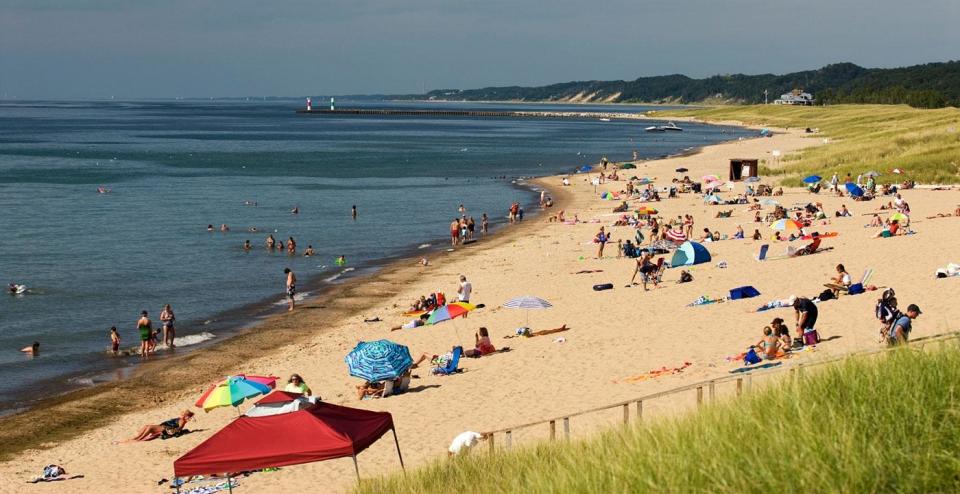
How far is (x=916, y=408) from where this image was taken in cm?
813

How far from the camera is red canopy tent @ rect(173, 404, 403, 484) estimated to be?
39.5 ft

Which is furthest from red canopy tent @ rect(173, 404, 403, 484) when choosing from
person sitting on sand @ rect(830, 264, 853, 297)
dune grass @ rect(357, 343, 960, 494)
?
person sitting on sand @ rect(830, 264, 853, 297)

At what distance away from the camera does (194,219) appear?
181 feet

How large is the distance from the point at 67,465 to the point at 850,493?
560 inches

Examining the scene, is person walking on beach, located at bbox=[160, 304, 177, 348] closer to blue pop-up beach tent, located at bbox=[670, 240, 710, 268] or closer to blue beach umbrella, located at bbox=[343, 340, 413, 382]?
blue beach umbrella, located at bbox=[343, 340, 413, 382]

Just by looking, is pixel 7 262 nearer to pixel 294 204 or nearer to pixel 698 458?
pixel 294 204

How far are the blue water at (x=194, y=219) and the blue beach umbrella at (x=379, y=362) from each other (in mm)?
8194

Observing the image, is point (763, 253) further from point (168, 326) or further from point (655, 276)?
point (168, 326)

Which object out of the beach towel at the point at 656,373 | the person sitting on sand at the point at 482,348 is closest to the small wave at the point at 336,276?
the person sitting on sand at the point at 482,348

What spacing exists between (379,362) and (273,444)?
7350 millimetres

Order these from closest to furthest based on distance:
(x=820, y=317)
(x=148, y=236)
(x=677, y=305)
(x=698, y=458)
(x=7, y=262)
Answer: (x=698, y=458), (x=820, y=317), (x=677, y=305), (x=7, y=262), (x=148, y=236)

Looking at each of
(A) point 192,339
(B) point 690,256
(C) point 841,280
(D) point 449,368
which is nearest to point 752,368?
(D) point 449,368

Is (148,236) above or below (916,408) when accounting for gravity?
below

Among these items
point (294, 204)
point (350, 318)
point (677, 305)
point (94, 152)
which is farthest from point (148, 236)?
point (94, 152)
